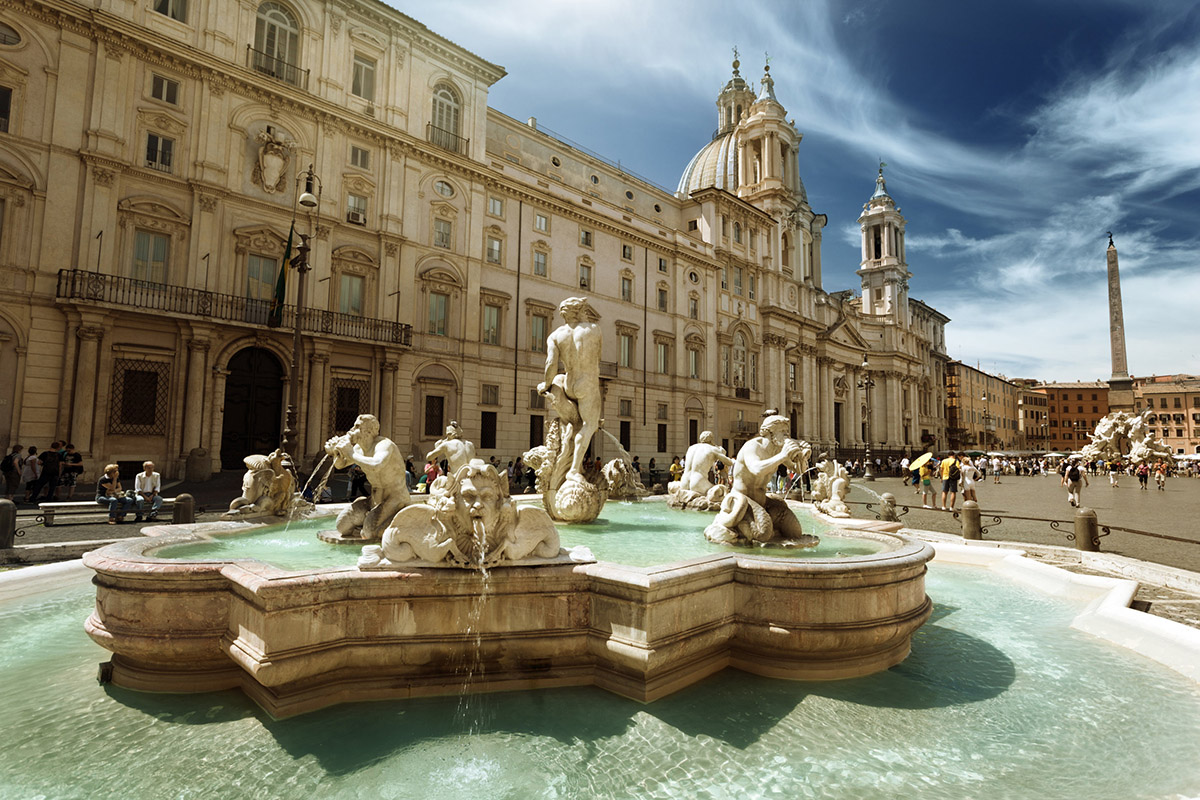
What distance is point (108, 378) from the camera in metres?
17.0

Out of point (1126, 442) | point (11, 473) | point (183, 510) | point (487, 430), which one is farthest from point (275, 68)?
point (1126, 442)


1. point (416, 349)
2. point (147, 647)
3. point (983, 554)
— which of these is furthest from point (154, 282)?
point (983, 554)

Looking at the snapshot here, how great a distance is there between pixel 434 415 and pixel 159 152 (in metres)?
11.9

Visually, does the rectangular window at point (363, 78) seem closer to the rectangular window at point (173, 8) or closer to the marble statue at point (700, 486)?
the rectangular window at point (173, 8)

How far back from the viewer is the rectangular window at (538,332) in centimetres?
2792

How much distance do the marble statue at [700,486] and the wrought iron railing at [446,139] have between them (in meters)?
20.7

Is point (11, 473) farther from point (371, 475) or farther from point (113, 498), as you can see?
point (371, 475)

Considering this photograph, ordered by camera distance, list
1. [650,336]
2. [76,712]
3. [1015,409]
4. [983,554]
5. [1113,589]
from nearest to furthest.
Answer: [76,712], [1113,589], [983,554], [650,336], [1015,409]

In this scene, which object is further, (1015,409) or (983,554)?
(1015,409)

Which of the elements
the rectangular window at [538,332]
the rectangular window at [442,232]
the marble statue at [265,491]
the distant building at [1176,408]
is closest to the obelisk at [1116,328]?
the distant building at [1176,408]

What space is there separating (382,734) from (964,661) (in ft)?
12.9

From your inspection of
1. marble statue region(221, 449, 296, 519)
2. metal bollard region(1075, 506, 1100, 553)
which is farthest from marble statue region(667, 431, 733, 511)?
marble statue region(221, 449, 296, 519)

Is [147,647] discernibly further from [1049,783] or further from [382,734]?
[1049,783]

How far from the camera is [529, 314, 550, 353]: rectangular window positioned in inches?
1099
